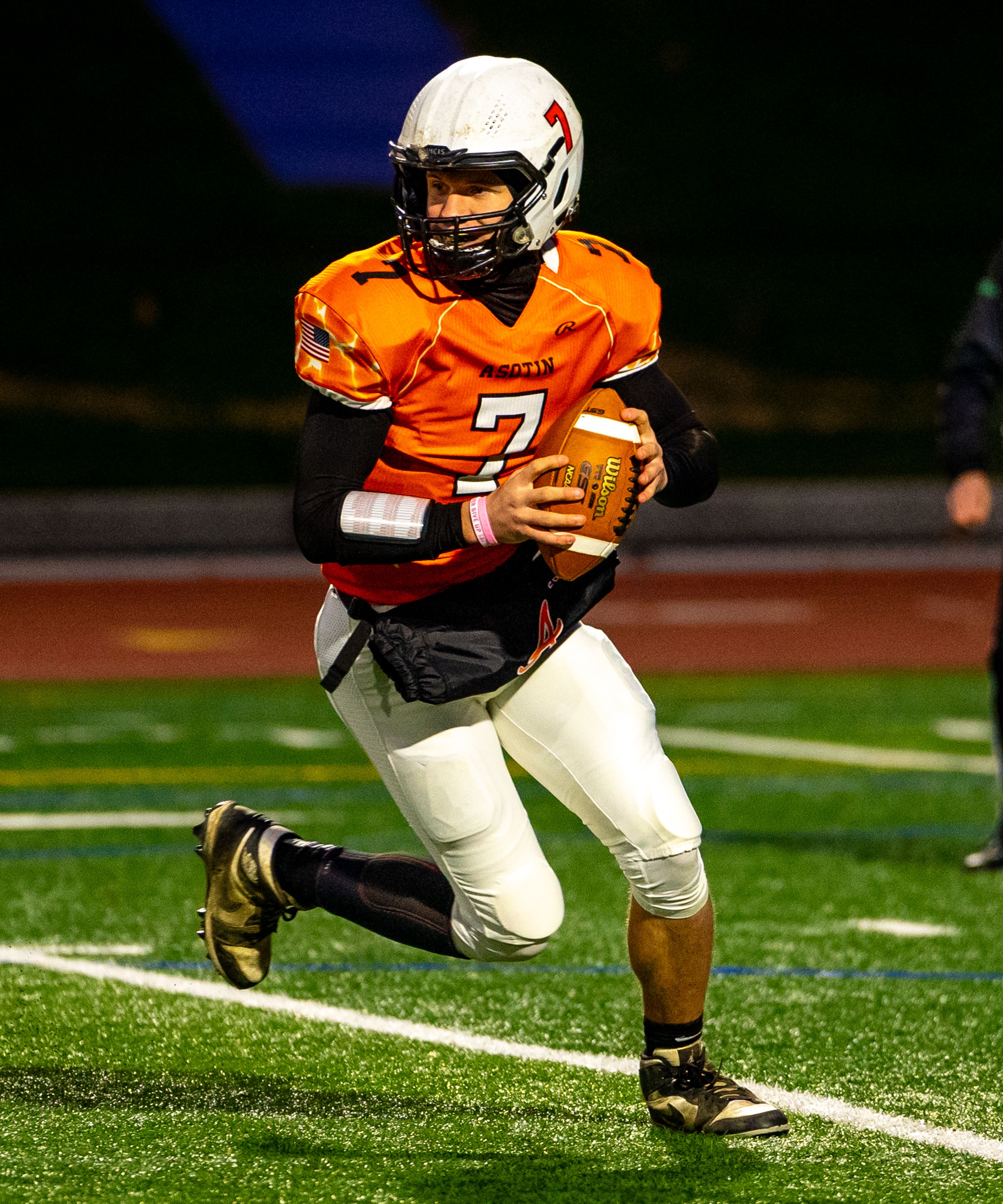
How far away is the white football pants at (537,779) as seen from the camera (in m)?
2.90

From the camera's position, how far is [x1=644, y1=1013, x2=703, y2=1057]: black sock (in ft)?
9.80

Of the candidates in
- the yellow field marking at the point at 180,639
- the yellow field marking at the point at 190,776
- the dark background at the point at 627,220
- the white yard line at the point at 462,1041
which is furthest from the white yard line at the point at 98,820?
the dark background at the point at 627,220

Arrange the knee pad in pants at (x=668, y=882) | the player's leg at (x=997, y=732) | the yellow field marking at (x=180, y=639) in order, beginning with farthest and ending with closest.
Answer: the yellow field marking at (x=180, y=639)
the player's leg at (x=997, y=732)
the knee pad in pants at (x=668, y=882)

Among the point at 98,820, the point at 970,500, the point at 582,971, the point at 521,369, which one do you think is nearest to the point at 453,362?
the point at 521,369

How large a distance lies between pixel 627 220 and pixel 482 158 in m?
23.3

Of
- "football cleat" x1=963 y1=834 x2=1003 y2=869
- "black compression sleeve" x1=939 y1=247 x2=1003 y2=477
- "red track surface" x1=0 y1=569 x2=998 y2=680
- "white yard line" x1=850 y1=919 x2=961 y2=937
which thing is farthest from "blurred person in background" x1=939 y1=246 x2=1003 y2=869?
"red track surface" x1=0 y1=569 x2=998 y2=680

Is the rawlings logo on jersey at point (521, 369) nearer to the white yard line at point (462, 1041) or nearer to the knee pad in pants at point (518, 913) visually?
the knee pad in pants at point (518, 913)

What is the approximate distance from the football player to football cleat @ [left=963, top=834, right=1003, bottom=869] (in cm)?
243

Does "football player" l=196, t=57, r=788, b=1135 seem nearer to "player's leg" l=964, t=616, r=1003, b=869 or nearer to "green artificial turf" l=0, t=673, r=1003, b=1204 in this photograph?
"green artificial turf" l=0, t=673, r=1003, b=1204

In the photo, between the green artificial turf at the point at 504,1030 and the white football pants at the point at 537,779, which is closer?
the green artificial turf at the point at 504,1030

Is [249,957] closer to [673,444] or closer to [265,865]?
[265,865]

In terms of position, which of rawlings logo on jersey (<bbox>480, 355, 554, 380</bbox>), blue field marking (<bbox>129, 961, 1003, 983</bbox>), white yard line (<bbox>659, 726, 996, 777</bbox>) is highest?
rawlings logo on jersey (<bbox>480, 355, 554, 380</bbox>)

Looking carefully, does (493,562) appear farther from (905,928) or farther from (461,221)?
(905,928)

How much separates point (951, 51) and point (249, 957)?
27.0 metres
